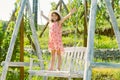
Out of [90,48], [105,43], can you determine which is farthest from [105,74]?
[90,48]

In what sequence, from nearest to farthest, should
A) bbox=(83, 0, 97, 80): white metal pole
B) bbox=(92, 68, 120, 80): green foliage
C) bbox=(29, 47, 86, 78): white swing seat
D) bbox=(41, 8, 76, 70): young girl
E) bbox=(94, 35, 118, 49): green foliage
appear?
bbox=(83, 0, 97, 80): white metal pole → bbox=(29, 47, 86, 78): white swing seat → bbox=(41, 8, 76, 70): young girl → bbox=(92, 68, 120, 80): green foliage → bbox=(94, 35, 118, 49): green foliage

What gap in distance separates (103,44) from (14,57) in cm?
404

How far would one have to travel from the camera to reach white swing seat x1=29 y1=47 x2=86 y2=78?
6.56m

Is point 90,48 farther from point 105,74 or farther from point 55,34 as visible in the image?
point 105,74

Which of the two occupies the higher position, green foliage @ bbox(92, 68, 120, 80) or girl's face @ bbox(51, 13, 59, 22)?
girl's face @ bbox(51, 13, 59, 22)

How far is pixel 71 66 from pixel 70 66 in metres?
0.02

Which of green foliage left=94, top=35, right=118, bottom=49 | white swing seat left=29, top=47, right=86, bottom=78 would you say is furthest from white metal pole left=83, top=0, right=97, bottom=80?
green foliage left=94, top=35, right=118, bottom=49

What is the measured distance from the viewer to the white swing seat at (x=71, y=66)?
6562 mm

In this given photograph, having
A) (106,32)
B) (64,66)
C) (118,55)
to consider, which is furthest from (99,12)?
(64,66)

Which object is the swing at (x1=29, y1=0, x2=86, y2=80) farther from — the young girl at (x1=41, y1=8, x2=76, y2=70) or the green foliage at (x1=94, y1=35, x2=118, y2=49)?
the green foliage at (x1=94, y1=35, x2=118, y2=49)

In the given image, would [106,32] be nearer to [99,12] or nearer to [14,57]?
[99,12]

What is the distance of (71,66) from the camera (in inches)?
259

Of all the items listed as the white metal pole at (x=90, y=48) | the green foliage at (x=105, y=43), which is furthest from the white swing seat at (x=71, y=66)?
the green foliage at (x=105, y=43)

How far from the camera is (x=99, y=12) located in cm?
1232
